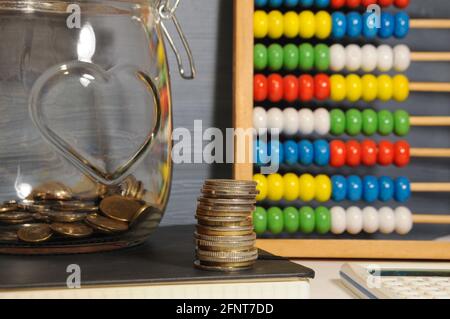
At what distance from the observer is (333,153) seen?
1.30m

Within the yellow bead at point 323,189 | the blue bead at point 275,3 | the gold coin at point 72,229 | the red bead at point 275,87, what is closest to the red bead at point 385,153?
the yellow bead at point 323,189

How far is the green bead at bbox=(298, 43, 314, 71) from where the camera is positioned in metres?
1.29

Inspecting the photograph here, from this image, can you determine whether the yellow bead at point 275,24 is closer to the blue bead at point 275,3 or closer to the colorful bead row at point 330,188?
the blue bead at point 275,3

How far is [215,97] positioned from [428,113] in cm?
41

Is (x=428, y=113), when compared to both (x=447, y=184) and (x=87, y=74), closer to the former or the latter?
(x=447, y=184)

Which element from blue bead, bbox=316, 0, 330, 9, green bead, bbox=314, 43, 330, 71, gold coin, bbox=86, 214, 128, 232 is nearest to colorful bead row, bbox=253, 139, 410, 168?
green bead, bbox=314, 43, 330, 71

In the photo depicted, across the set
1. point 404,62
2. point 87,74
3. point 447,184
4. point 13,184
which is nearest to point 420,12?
point 404,62

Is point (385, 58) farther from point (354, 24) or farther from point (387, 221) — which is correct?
point (387, 221)

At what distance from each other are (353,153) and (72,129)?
54cm

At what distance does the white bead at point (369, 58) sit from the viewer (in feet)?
4.37

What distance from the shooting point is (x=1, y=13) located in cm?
97

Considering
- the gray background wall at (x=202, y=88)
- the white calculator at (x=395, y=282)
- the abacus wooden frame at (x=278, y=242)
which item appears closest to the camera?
the white calculator at (x=395, y=282)

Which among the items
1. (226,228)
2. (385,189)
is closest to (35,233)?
(226,228)

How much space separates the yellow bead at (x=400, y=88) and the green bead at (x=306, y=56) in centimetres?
16
